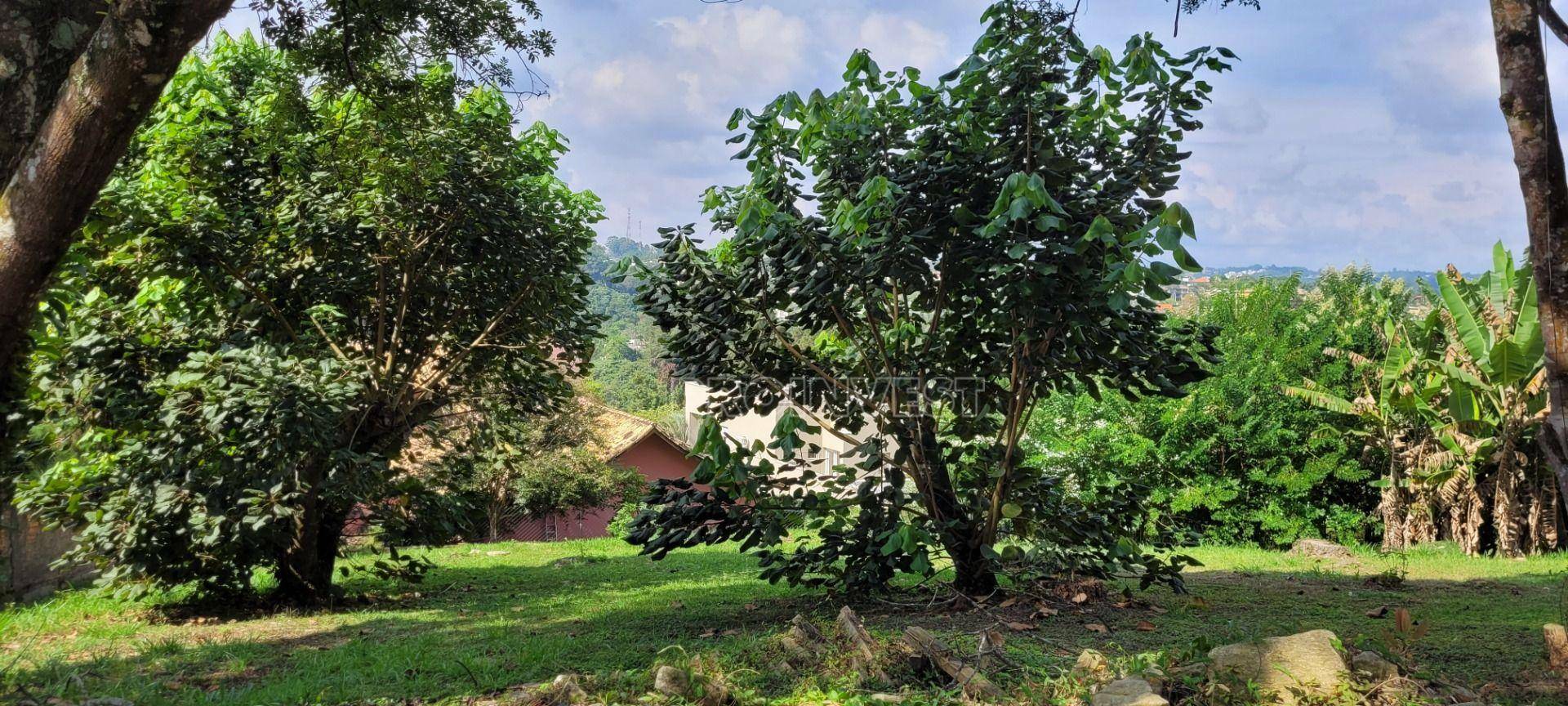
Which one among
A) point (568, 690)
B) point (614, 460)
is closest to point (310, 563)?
point (568, 690)

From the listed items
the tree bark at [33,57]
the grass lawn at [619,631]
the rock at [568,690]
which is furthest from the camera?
the grass lawn at [619,631]

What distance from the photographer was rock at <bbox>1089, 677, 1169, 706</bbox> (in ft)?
11.5

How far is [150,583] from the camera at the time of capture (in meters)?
7.64

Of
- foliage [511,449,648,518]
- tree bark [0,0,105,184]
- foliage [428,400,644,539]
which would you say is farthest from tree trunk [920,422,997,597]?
foliage [511,449,648,518]

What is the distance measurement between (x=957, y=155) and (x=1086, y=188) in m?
0.82

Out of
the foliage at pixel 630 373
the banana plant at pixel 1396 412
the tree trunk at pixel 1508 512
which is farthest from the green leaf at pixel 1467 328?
the foliage at pixel 630 373

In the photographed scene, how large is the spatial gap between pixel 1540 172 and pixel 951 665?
3.10 meters

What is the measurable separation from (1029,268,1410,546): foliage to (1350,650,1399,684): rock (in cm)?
868

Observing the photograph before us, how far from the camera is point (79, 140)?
3342mm

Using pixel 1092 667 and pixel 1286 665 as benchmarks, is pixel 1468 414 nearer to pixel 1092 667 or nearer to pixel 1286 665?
pixel 1286 665

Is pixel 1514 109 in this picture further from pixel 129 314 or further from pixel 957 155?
pixel 129 314

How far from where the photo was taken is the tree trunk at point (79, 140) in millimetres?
3316

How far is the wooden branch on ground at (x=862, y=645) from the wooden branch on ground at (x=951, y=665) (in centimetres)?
18

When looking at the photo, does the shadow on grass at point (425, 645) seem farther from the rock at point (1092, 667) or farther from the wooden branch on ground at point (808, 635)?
the rock at point (1092, 667)
